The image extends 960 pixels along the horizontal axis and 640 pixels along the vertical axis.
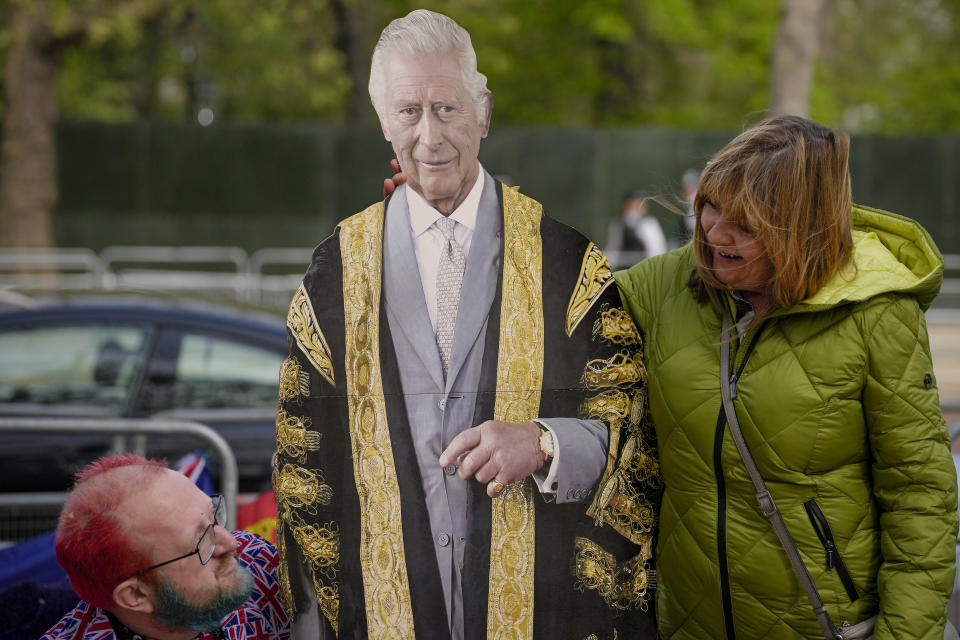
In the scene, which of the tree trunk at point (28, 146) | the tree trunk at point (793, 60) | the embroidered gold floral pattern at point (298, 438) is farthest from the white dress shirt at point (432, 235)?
the tree trunk at point (28, 146)

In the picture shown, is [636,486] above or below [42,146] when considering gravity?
below

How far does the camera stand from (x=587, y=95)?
24.2 metres

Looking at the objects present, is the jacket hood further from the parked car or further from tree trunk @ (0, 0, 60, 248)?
tree trunk @ (0, 0, 60, 248)

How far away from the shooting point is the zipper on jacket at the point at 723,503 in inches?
93.9

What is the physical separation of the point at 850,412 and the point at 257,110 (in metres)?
27.3

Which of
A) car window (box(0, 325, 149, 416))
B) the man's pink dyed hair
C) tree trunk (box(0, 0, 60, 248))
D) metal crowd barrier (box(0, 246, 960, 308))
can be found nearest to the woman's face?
the man's pink dyed hair

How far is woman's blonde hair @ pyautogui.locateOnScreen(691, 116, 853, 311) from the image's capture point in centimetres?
227

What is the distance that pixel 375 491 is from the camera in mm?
2215

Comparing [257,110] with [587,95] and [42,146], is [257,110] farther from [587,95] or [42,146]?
[42,146]

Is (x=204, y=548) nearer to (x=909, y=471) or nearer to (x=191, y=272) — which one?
(x=909, y=471)

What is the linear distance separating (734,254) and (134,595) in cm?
144

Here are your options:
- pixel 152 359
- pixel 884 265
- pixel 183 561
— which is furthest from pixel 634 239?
pixel 183 561

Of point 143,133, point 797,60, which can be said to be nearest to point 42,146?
point 143,133

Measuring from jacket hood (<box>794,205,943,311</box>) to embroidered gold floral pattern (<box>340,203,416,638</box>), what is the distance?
0.93 m
